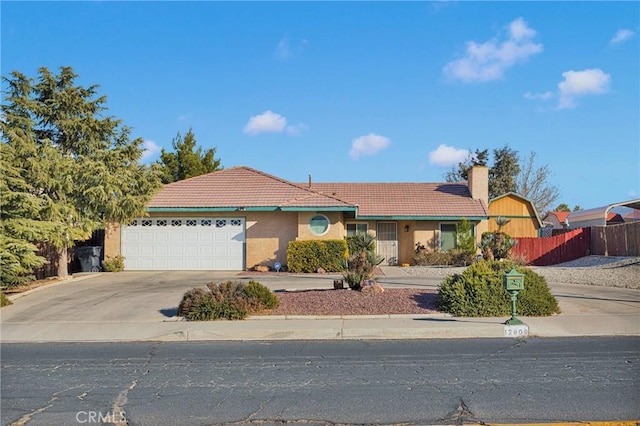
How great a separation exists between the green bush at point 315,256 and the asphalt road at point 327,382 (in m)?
12.9

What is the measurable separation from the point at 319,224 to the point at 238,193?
4222 mm

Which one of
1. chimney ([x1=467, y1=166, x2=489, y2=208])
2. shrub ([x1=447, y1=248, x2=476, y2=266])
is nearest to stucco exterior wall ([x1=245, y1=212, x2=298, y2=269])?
shrub ([x1=447, y1=248, x2=476, y2=266])

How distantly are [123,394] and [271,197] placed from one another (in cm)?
1894

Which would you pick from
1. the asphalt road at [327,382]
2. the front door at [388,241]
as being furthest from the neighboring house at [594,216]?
the asphalt road at [327,382]

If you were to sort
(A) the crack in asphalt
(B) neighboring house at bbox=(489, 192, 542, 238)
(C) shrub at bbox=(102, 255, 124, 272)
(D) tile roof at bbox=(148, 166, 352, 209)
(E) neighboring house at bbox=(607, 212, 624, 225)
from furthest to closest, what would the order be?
(E) neighboring house at bbox=(607, 212, 624, 225)
(B) neighboring house at bbox=(489, 192, 542, 238)
(D) tile roof at bbox=(148, 166, 352, 209)
(C) shrub at bbox=(102, 255, 124, 272)
(A) the crack in asphalt

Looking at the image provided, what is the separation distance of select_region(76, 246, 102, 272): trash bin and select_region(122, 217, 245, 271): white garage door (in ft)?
4.10

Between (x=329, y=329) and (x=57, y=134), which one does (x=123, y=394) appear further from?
(x=57, y=134)

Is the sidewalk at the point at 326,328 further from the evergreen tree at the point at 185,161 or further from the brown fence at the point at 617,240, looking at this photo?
the evergreen tree at the point at 185,161

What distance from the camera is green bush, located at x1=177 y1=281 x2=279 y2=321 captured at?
1265 cm

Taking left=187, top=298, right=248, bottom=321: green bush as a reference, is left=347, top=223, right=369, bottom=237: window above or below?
above

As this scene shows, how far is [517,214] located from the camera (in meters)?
33.6

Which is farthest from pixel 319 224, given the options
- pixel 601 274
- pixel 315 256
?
pixel 601 274

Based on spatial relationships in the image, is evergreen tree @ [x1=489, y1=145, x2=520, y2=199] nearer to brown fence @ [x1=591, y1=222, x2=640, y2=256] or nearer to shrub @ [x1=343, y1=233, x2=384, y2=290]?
brown fence @ [x1=591, y1=222, x2=640, y2=256]

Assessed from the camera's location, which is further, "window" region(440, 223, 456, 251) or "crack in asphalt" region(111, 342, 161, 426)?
"window" region(440, 223, 456, 251)
